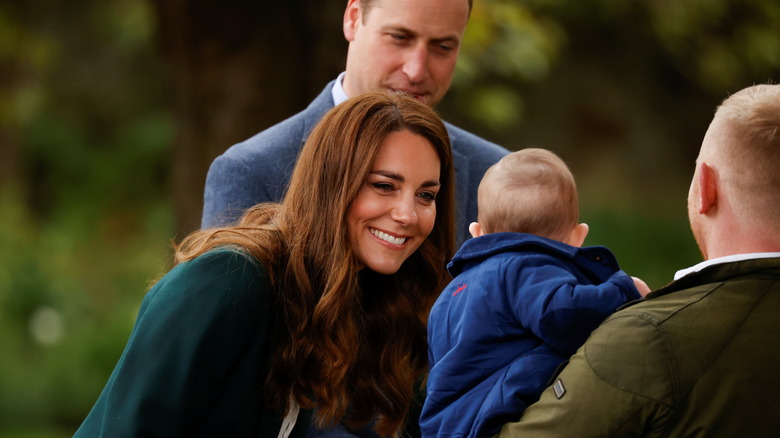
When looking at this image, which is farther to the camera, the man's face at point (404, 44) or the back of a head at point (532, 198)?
the man's face at point (404, 44)

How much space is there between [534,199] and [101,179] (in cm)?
697

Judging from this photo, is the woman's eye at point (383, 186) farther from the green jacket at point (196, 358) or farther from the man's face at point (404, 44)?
the man's face at point (404, 44)

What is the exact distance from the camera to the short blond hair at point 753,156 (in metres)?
2.43

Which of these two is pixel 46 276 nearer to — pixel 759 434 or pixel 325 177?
pixel 325 177

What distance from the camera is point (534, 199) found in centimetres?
280

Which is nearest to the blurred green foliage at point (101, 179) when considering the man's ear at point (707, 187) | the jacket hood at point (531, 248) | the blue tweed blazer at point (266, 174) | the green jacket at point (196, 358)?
the blue tweed blazer at point (266, 174)

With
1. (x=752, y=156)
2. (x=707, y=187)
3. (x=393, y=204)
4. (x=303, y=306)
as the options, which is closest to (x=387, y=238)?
(x=393, y=204)

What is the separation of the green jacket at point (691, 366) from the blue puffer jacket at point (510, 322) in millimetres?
141

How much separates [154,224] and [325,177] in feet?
20.3

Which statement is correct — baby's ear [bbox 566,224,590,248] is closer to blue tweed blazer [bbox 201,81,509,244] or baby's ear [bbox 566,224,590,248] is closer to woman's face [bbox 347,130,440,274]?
woman's face [bbox 347,130,440,274]

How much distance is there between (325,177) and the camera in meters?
3.14

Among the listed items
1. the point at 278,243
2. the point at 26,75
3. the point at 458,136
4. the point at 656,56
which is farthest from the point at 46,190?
the point at 278,243

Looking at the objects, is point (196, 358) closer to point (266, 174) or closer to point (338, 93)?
point (266, 174)

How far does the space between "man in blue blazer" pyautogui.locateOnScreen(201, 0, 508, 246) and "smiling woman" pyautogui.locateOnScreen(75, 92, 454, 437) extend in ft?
1.26
